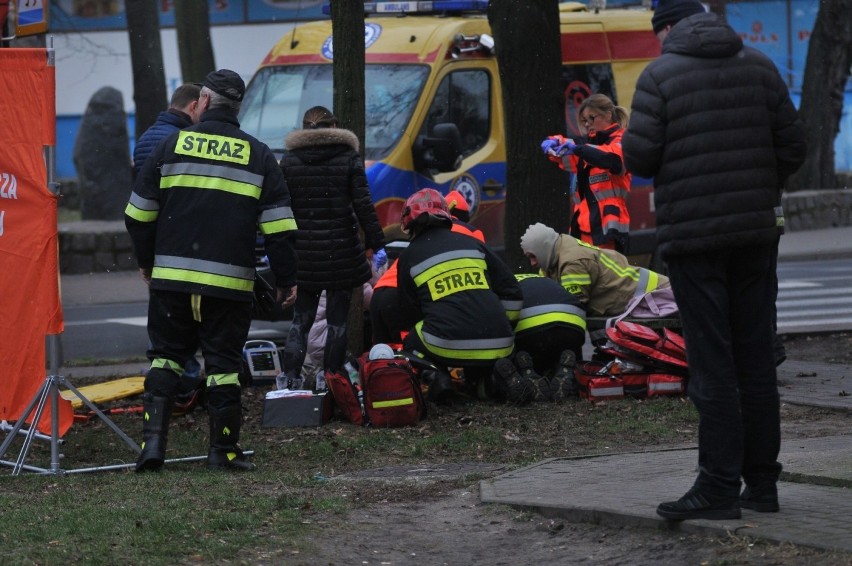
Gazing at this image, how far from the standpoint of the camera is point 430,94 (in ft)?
40.0

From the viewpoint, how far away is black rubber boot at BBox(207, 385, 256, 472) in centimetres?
702

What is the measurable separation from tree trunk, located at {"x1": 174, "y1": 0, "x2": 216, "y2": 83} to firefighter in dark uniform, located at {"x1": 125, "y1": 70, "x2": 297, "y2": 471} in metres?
13.4

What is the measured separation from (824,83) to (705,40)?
20389mm

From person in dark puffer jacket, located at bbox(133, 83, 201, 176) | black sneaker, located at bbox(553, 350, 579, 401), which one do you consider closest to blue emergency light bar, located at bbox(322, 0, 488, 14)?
person in dark puffer jacket, located at bbox(133, 83, 201, 176)

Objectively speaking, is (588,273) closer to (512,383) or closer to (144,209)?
(512,383)

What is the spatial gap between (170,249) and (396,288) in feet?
8.22

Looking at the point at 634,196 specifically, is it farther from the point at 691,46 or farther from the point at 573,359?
the point at 691,46

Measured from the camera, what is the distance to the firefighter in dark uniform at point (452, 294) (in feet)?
27.9

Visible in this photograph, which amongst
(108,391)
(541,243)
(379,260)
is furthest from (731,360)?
(108,391)

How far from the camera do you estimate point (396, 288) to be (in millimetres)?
9242

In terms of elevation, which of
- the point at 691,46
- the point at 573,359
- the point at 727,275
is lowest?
the point at 573,359

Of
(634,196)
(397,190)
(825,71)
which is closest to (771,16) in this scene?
(825,71)

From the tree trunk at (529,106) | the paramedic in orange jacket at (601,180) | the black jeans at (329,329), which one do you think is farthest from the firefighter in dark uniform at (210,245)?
the tree trunk at (529,106)

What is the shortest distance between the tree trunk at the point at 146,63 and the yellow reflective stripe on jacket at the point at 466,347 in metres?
12.6
